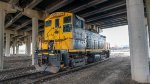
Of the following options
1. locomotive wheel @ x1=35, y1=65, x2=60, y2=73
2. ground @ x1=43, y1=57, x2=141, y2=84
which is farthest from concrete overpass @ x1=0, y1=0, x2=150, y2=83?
locomotive wheel @ x1=35, y1=65, x2=60, y2=73

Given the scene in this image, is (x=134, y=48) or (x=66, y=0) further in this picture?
(x=66, y=0)

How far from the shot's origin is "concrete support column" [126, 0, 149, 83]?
274 inches

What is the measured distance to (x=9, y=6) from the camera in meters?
14.1

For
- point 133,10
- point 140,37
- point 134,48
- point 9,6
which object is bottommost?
point 134,48

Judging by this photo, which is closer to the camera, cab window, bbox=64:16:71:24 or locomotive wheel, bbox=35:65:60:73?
locomotive wheel, bbox=35:65:60:73

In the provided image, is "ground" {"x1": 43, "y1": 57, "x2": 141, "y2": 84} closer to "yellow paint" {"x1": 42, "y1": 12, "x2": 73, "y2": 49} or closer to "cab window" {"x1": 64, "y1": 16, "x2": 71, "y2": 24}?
"yellow paint" {"x1": 42, "y1": 12, "x2": 73, "y2": 49}

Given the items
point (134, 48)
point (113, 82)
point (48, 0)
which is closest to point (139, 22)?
point (134, 48)

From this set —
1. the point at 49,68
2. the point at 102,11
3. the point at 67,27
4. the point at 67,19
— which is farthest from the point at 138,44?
the point at 102,11

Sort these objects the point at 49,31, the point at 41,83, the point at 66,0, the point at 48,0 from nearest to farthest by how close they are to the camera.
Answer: the point at 41,83 < the point at 49,31 < the point at 66,0 < the point at 48,0

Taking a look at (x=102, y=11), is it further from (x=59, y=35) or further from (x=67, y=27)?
(x=59, y=35)

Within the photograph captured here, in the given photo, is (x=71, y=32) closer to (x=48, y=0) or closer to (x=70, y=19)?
(x=70, y=19)

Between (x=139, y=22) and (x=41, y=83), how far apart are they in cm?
533

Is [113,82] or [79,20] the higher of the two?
[79,20]

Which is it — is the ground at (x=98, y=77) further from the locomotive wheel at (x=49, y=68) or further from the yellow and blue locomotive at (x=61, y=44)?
the yellow and blue locomotive at (x=61, y=44)
